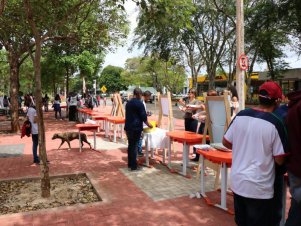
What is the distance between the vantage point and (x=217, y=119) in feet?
20.3

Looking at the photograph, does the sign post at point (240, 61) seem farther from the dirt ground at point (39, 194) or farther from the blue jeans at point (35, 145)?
the blue jeans at point (35, 145)

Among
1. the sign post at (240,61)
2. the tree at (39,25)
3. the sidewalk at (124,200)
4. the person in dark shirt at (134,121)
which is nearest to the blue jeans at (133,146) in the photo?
the person in dark shirt at (134,121)

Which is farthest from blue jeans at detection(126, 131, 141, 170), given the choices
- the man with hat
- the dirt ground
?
the man with hat

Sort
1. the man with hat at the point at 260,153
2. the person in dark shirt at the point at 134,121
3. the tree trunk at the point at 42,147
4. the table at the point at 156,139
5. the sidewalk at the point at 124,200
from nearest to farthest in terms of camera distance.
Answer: the man with hat at the point at 260,153
the sidewalk at the point at 124,200
the tree trunk at the point at 42,147
the person in dark shirt at the point at 134,121
the table at the point at 156,139

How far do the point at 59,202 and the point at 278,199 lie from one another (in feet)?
12.9

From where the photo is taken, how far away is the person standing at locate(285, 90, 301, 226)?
9.11 feet

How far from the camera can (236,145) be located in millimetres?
3133

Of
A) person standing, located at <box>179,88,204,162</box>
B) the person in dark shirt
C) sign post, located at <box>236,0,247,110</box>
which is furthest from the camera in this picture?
sign post, located at <box>236,0,247,110</box>

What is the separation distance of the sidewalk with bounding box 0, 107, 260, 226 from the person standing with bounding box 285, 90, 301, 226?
1965 millimetres

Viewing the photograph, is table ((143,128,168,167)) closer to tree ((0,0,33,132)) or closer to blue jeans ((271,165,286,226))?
blue jeans ((271,165,286,226))

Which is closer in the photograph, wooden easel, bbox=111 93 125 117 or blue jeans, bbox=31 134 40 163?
blue jeans, bbox=31 134 40 163

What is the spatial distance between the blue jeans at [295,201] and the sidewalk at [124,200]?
74.1 inches

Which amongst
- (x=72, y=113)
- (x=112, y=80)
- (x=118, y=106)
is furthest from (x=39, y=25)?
(x=112, y=80)

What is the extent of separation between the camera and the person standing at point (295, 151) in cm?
278
